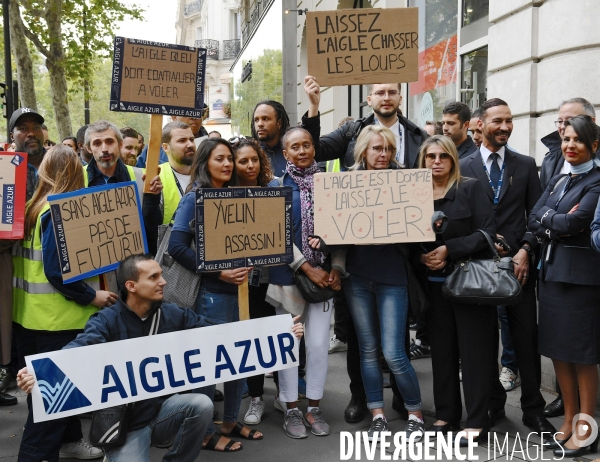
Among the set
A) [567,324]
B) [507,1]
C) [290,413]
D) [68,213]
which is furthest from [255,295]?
[507,1]

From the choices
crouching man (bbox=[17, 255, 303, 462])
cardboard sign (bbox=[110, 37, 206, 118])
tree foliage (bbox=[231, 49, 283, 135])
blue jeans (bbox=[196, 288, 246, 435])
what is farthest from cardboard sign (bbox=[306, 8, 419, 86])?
tree foliage (bbox=[231, 49, 283, 135])

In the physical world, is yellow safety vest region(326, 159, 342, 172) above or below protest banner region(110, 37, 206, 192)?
below

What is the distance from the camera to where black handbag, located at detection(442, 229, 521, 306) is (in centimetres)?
420

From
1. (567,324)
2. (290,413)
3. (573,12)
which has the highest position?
(573,12)

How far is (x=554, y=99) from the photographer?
20.0ft

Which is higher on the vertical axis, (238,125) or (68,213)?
(238,125)

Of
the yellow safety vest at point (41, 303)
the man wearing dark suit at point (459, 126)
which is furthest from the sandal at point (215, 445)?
the man wearing dark suit at point (459, 126)

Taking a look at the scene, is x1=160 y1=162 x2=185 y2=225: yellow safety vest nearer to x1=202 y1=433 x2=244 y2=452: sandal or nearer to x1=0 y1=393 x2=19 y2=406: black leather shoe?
x1=202 y1=433 x2=244 y2=452: sandal

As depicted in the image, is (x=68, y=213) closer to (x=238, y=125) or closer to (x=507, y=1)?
(x=507, y=1)

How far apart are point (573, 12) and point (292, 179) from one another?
2.92 m

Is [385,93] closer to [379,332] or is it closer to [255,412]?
[379,332]

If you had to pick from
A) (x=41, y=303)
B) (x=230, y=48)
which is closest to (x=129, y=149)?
(x=41, y=303)

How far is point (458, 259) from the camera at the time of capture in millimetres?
4398

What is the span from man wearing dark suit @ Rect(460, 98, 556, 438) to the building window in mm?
3526
